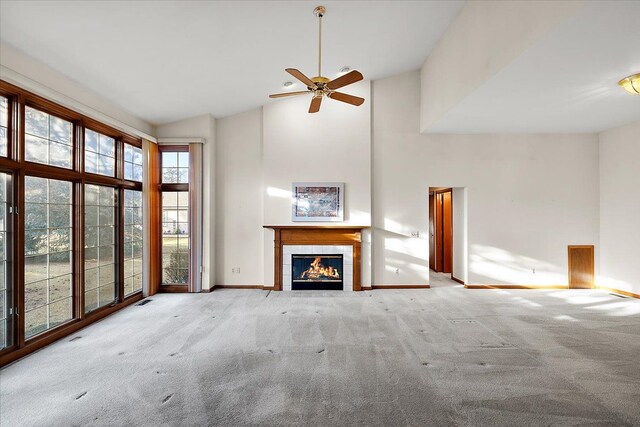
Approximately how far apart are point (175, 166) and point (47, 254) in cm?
270

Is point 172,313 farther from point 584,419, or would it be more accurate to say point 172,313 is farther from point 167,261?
point 584,419

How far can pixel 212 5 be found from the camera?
3076mm

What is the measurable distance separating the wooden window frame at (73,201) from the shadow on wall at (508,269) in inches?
246

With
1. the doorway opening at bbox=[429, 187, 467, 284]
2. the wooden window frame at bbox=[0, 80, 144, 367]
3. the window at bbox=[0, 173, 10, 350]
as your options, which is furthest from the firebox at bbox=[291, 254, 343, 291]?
the window at bbox=[0, 173, 10, 350]

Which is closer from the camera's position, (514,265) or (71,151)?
(71,151)

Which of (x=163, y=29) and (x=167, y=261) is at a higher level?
(x=163, y=29)

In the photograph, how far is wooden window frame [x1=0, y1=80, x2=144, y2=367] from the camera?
3.08m

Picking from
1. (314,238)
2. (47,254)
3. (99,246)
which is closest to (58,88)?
(47,254)

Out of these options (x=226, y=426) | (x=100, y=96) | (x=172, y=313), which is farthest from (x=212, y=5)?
(x=172, y=313)

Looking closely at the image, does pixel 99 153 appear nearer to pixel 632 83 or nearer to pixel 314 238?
pixel 314 238

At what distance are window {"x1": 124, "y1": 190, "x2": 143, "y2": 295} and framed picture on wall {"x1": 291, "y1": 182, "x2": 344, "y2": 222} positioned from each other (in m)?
2.69

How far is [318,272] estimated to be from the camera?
605 centimetres

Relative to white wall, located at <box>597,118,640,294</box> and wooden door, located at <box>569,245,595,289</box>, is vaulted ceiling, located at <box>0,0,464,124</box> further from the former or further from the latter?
wooden door, located at <box>569,245,595,289</box>

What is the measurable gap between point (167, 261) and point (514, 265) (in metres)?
6.67
